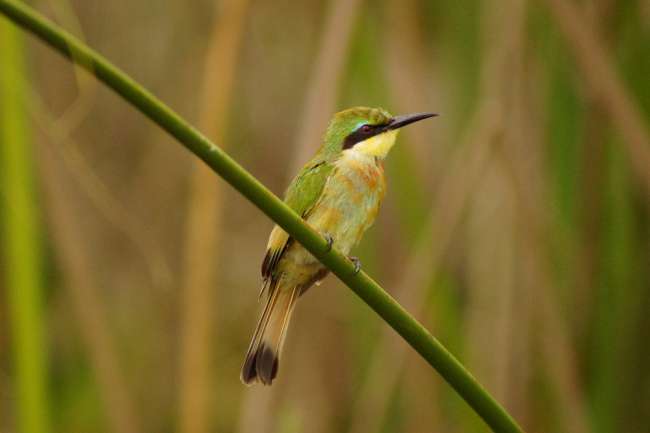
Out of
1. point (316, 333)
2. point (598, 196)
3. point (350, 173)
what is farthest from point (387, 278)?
point (598, 196)

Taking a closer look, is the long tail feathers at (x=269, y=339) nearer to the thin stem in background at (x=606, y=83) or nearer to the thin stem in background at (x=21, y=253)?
the thin stem in background at (x=21, y=253)

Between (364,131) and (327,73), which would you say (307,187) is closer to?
(364,131)

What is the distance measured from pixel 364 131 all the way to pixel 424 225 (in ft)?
1.34

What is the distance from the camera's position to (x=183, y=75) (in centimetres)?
429

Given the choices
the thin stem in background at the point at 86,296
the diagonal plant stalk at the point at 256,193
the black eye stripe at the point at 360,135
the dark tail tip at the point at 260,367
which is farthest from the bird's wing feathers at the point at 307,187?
the diagonal plant stalk at the point at 256,193

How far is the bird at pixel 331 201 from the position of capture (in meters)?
2.79

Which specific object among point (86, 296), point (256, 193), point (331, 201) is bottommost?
point (256, 193)

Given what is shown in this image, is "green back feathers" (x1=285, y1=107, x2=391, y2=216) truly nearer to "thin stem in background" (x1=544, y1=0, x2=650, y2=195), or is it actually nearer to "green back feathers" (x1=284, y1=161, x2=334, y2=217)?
"green back feathers" (x1=284, y1=161, x2=334, y2=217)

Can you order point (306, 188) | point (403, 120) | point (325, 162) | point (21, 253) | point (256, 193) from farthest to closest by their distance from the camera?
point (325, 162) → point (306, 188) → point (403, 120) → point (21, 253) → point (256, 193)

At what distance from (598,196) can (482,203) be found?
65 centimetres

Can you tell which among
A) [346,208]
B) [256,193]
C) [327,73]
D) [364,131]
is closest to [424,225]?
[346,208]

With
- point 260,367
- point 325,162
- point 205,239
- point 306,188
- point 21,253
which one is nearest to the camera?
point 21,253

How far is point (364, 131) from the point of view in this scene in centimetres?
313

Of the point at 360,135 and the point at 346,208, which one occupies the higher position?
the point at 360,135
